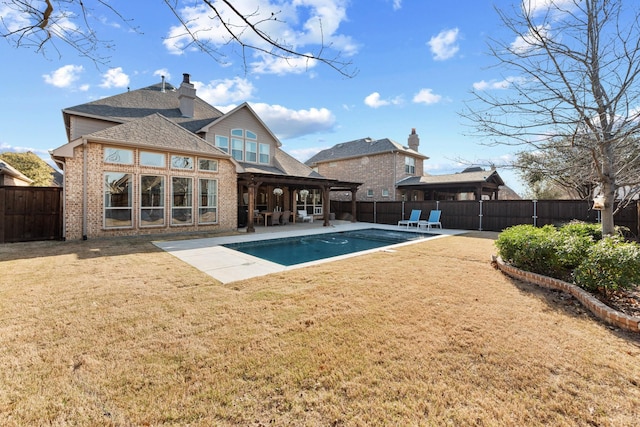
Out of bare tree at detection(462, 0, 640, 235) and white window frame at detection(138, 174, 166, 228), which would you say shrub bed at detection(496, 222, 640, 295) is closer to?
bare tree at detection(462, 0, 640, 235)

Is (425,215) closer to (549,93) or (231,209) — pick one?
(231,209)

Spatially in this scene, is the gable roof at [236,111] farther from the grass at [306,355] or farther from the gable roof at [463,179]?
the grass at [306,355]

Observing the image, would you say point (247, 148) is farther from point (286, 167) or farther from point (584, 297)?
point (584, 297)

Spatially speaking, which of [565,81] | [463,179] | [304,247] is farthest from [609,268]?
[463,179]

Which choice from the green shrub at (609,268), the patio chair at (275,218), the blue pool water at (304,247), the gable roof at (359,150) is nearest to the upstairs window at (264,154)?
the patio chair at (275,218)

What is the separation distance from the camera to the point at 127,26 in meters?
3.48

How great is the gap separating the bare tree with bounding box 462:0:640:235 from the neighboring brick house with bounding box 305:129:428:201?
17.5 m

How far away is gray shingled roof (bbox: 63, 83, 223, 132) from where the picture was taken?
14305mm

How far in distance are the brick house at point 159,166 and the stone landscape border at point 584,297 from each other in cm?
1061

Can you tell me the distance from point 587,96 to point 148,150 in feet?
44.0

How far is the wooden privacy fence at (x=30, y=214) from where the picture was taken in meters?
9.52

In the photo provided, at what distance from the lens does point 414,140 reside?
26.1 meters

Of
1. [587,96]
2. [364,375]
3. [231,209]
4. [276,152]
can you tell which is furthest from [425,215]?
[364,375]

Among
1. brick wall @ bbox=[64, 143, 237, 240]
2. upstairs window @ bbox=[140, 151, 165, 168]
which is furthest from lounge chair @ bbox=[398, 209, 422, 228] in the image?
upstairs window @ bbox=[140, 151, 165, 168]
